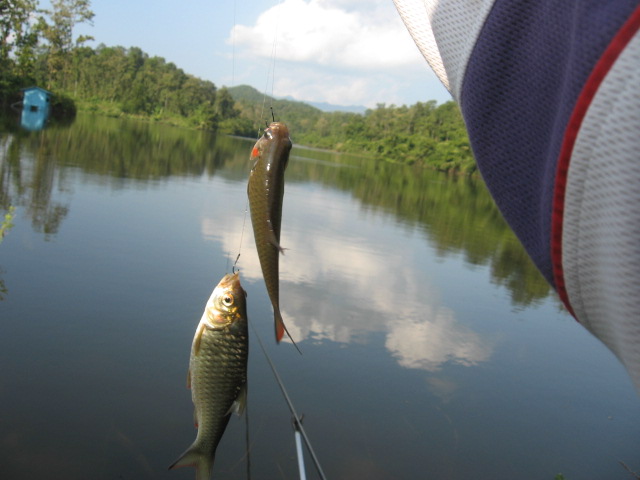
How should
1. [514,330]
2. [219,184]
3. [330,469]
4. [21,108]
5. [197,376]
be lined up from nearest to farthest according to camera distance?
[197,376], [330,469], [514,330], [219,184], [21,108]

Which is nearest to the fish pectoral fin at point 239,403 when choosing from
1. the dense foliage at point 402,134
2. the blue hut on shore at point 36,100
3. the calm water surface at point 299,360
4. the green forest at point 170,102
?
the calm water surface at point 299,360

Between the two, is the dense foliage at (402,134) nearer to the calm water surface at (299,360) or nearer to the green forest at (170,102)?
the green forest at (170,102)

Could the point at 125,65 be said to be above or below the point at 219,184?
above

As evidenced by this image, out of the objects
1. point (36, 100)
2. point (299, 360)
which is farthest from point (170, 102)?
point (299, 360)

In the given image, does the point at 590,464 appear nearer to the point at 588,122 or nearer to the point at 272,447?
the point at 272,447

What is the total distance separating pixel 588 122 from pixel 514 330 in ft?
30.8

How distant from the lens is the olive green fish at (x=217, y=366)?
142cm

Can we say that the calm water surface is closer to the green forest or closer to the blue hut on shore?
the green forest

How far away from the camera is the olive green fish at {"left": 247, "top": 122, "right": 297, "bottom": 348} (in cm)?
104

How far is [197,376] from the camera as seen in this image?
4.87 ft

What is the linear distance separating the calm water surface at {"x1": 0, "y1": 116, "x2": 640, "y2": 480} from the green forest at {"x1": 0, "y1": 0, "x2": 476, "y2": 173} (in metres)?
22.4

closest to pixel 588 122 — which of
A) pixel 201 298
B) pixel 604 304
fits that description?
pixel 604 304

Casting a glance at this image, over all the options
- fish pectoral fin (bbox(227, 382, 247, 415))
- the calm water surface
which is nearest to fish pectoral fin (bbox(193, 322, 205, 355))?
fish pectoral fin (bbox(227, 382, 247, 415))

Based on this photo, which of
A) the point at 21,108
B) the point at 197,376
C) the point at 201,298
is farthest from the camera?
the point at 21,108
